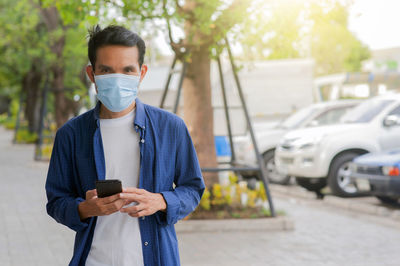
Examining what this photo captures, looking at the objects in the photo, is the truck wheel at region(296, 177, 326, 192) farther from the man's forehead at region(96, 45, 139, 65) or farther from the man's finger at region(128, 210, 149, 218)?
the man's finger at region(128, 210, 149, 218)

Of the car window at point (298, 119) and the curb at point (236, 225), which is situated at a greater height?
the car window at point (298, 119)

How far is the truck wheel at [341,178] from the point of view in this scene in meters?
11.9

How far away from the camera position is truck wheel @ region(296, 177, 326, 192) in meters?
13.1

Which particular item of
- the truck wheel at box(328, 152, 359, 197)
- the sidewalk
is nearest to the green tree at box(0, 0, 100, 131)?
the truck wheel at box(328, 152, 359, 197)

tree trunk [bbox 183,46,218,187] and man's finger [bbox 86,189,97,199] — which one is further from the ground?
tree trunk [bbox 183,46,218,187]

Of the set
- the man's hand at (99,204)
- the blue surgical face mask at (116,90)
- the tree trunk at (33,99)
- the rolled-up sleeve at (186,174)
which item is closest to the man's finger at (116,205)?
the man's hand at (99,204)

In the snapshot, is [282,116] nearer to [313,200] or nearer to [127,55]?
[313,200]

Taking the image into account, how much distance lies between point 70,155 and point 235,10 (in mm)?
6287

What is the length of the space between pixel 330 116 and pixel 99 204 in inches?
508

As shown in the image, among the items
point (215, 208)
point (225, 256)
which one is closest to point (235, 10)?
point (215, 208)

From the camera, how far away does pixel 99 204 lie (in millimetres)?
2486


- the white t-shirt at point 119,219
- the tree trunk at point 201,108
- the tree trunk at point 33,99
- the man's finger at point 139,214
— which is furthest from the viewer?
the tree trunk at point 33,99

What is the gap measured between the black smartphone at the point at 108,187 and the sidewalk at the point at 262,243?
174 inches

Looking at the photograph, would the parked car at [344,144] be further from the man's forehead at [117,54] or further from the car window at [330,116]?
the man's forehead at [117,54]
